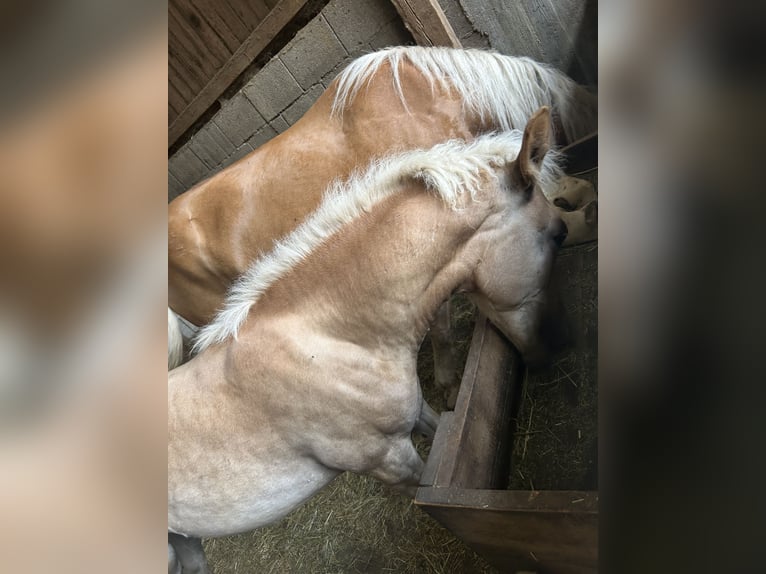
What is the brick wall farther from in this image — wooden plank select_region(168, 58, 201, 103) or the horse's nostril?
the horse's nostril

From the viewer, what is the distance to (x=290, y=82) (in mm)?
2279

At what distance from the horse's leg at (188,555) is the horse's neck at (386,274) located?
1012mm

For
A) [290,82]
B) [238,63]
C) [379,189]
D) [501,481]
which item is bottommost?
[501,481]

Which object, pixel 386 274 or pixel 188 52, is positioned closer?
pixel 386 274

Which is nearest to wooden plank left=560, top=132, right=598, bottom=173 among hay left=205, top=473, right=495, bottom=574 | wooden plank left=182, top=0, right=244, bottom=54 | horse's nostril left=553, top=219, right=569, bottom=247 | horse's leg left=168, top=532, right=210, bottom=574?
horse's nostril left=553, top=219, right=569, bottom=247

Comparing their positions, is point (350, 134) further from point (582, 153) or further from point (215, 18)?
point (215, 18)

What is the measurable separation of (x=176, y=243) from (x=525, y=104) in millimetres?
1533

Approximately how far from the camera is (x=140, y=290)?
1.26 ft

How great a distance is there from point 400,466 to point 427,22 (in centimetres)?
172

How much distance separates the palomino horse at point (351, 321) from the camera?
1047 mm

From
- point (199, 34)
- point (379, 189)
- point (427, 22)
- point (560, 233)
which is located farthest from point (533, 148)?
point (199, 34)

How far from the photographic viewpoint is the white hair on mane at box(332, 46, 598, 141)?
4.84 ft

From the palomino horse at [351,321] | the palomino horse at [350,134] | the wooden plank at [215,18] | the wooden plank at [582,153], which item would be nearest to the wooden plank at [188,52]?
the wooden plank at [215,18]

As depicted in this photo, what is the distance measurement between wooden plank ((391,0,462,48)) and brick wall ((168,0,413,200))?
0.10 metres
